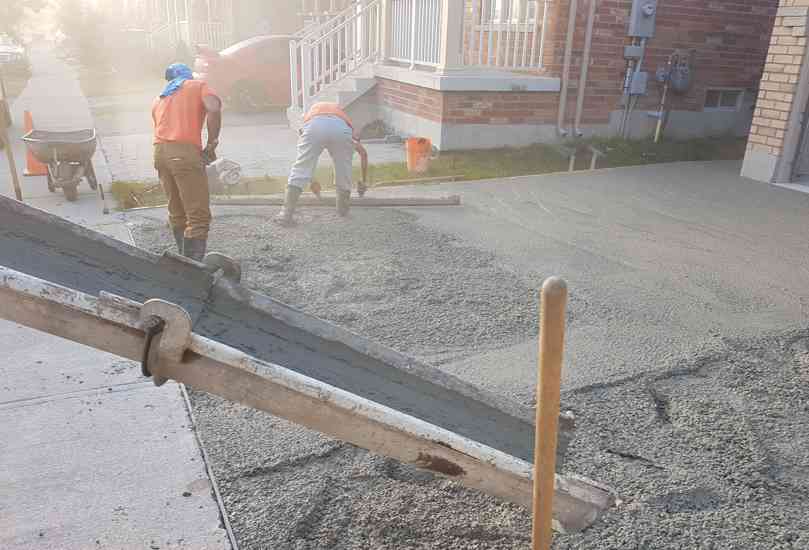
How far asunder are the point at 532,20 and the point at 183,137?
25.1ft

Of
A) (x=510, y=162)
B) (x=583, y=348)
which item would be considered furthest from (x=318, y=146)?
(x=510, y=162)

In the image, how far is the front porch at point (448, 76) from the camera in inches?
400

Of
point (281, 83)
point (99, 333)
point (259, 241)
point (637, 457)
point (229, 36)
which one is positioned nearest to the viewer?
point (99, 333)

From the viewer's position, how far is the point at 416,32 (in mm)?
11008

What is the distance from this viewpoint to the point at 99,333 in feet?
6.49

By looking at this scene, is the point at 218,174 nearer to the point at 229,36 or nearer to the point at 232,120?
the point at 232,120

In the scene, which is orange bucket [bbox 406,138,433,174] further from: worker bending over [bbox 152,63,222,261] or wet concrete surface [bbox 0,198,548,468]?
wet concrete surface [bbox 0,198,548,468]

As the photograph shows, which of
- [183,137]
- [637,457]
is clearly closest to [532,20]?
[183,137]

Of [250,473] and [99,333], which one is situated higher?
[99,333]

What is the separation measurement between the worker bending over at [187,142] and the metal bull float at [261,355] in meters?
2.29

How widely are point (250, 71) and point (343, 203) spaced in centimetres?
988

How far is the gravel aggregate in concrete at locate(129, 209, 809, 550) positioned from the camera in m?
2.66

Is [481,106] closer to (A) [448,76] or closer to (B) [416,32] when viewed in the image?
(A) [448,76]

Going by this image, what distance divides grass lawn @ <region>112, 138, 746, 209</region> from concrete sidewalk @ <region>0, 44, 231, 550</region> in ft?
12.9
